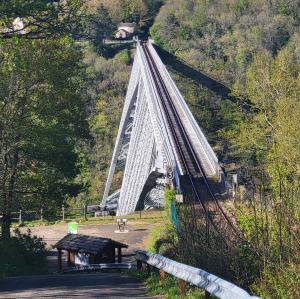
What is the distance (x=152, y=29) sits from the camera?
140 meters

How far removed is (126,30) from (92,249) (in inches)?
4671

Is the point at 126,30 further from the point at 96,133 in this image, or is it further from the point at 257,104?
the point at 257,104

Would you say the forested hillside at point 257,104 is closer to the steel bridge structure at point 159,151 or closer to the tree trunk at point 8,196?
the steel bridge structure at point 159,151

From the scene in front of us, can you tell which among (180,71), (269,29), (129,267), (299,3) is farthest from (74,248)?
(299,3)

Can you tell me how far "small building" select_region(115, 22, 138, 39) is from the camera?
431 ft

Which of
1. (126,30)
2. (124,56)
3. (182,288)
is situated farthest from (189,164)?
(126,30)

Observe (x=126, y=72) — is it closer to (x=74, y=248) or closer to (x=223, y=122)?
(x=223, y=122)

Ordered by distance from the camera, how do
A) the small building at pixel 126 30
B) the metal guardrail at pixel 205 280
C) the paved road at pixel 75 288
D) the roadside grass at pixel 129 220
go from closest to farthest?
1. the metal guardrail at pixel 205 280
2. the paved road at pixel 75 288
3. the roadside grass at pixel 129 220
4. the small building at pixel 126 30

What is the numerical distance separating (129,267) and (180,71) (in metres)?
58.9

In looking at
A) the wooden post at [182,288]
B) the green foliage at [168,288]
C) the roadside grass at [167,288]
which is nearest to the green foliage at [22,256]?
the roadside grass at [167,288]

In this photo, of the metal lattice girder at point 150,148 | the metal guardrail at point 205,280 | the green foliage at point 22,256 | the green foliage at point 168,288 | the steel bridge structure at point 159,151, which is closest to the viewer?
the metal guardrail at point 205,280

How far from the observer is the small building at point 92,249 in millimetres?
20344

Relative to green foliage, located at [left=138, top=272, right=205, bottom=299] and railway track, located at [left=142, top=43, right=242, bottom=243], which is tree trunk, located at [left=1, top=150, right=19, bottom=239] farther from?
green foliage, located at [left=138, top=272, right=205, bottom=299]

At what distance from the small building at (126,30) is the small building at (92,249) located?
354ft
